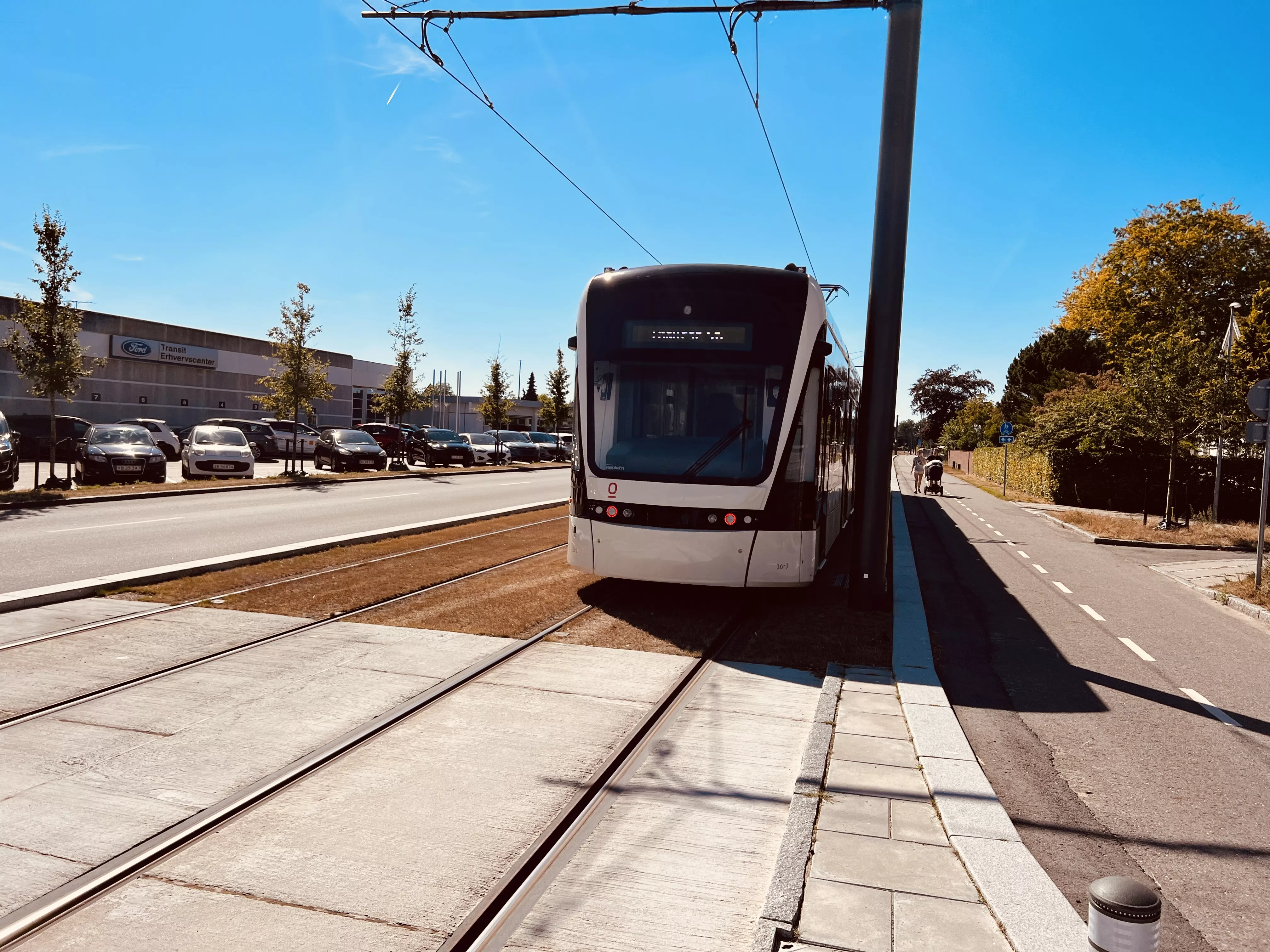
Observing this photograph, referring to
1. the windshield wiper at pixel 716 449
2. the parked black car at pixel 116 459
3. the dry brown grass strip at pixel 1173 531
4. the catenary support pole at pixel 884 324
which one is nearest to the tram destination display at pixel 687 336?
the windshield wiper at pixel 716 449

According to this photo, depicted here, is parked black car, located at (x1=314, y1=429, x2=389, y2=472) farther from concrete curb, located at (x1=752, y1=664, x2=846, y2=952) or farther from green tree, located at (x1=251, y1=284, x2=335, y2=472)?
concrete curb, located at (x1=752, y1=664, x2=846, y2=952)

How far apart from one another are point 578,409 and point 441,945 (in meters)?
6.28

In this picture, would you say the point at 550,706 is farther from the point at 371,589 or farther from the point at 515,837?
the point at 371,589

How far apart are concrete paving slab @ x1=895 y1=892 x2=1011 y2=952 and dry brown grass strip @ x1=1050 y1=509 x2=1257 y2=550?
18087 millimetres

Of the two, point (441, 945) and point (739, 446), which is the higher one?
point (739, 446)

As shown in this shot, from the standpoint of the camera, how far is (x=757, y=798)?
4.34m

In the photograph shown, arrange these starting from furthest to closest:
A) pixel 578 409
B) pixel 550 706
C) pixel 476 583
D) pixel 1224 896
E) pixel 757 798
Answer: pixel 476 583 < pixel 578 409 < pixel 550 706 < pixel 757 798 < pixel 1224 896

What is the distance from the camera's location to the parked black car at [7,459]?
60.5 ft

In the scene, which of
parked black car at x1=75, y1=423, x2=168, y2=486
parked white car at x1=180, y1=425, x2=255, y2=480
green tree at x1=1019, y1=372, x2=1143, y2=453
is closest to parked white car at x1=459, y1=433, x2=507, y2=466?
parked white car at x1=180, y1=425, x2=255, y2=480

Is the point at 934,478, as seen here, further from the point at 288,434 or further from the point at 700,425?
the point at 700,425

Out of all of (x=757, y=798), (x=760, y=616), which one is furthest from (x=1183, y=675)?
(x=757, y=798)

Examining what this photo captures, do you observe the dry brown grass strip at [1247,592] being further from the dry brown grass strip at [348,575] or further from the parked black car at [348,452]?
the parked black car at [348,452]

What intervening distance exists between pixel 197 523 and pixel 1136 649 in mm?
13700

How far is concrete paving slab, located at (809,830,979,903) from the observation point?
11.3 ft
